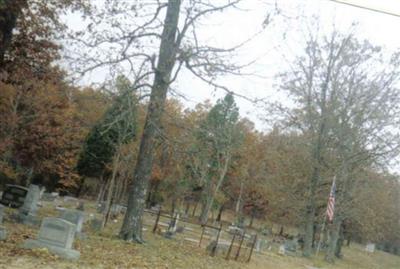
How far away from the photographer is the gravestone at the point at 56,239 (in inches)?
200

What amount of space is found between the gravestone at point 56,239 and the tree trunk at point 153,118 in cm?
234

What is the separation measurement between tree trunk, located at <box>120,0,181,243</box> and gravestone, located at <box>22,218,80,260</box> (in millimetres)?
2337

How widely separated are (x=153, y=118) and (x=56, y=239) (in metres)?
2.90

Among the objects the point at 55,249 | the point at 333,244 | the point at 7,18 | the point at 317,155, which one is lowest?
the point at 55,249

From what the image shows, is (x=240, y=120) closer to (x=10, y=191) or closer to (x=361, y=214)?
(x=361, y=214)

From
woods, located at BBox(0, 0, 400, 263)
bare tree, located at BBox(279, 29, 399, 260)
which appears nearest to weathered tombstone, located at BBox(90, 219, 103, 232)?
woods, located at BBox(0, 0, 400, 263)

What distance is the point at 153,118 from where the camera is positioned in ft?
24.7

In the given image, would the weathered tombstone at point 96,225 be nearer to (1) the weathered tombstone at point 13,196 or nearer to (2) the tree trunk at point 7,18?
(1) the weathered tombstone at point 13,196

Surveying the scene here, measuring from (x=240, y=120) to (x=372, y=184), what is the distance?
7.88 meters

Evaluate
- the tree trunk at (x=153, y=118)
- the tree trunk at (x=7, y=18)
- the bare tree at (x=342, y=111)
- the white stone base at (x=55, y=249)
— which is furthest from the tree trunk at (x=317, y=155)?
the white stone base at (x=55, y=249)

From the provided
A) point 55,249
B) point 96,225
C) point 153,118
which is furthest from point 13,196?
point 55,249

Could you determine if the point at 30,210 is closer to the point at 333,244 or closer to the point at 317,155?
the point at 317,155

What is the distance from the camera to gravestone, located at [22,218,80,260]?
5.07 meters

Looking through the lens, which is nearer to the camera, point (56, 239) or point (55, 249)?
point (55, 249)
